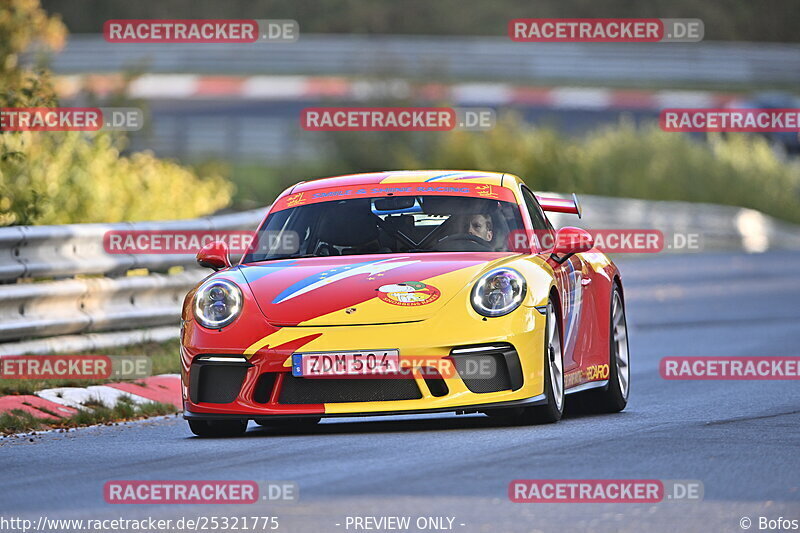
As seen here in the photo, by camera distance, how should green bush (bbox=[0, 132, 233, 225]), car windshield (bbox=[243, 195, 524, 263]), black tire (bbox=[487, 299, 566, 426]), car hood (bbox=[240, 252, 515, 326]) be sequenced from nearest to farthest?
1. car hood (bbox=[240, 252, 515, 326])
2. black tire (bbox=[487, 299, 566, 426])
3. car windshield (bbox=[243, 195, 524, 263])
4. green bush (bbox=[0, 132, 233, 225])

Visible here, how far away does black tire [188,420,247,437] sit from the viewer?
9078mm

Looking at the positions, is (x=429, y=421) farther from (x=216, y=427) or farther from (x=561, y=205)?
(x=561, y=205)

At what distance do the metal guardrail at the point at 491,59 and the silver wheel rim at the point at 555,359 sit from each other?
32.0 m

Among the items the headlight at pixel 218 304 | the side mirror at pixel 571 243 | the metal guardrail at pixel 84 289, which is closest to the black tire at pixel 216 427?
the headlight at pixel 218 304

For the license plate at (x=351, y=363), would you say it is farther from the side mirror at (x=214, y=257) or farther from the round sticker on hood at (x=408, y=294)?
the side mirror at (x=214, y=257)

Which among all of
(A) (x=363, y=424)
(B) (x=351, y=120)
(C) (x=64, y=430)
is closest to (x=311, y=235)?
(A) (x=363, y=424)

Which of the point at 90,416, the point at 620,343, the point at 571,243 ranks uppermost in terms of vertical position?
the point at 571,243

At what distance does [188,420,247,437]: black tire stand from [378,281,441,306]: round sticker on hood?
103cm

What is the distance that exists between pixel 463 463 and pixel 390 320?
142cm

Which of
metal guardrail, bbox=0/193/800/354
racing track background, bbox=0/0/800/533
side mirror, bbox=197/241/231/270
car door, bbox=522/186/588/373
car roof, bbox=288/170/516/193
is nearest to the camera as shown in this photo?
A: racing track background, bbox=0/0/800/533

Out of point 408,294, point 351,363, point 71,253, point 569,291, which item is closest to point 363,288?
point 408,294

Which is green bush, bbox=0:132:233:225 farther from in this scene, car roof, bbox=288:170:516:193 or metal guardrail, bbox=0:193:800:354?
car roof, bbox=288:170:516:193

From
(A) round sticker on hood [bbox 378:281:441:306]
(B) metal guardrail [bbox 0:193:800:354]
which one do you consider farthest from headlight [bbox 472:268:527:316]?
(B) metal guardrail [bbox 0:193:800:354]

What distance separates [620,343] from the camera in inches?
428
